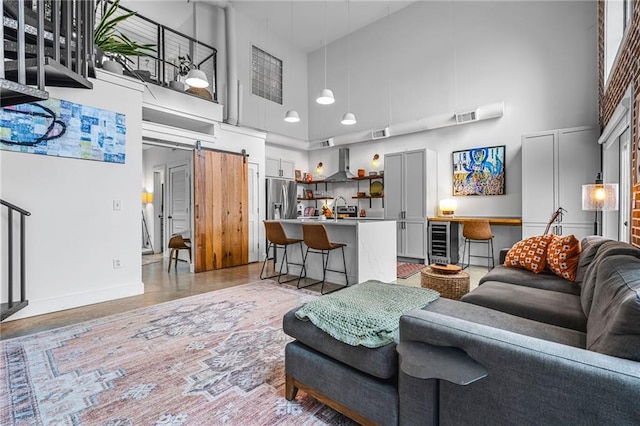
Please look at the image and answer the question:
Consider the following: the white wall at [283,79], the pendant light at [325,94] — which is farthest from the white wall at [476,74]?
the white wall at [283,79]

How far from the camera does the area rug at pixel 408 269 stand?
4990mm

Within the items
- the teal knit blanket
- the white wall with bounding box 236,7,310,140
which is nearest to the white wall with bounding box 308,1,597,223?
the white wall with bounding box 236,7,310,140

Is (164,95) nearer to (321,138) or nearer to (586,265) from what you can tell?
(321,138)

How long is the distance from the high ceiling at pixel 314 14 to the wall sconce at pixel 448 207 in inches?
185

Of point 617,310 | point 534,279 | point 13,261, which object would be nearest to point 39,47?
point 13,261

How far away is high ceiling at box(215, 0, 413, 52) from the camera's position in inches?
Answer: 270

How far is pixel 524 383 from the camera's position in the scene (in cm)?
99

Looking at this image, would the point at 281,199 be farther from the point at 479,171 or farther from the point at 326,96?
the point at 479,171

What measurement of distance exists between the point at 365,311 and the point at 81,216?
3.72 meters

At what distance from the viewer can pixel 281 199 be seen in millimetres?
7355

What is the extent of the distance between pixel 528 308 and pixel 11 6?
3789 millimetres

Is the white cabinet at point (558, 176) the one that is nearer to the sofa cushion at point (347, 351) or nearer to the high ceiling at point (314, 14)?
the high ceiling at point (314, 14)

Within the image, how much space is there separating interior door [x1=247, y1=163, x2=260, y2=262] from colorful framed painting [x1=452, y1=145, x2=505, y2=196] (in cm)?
424

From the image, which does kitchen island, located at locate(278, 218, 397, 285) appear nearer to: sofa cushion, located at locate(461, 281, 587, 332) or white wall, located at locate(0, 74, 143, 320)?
sofa cushion, located at locate(461, 281, 587, 332)
